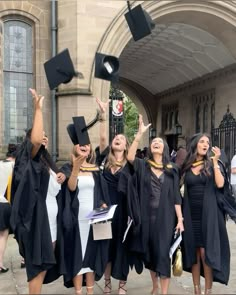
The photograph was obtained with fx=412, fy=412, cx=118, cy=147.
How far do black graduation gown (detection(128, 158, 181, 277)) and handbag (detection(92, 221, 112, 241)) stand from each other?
244 mm

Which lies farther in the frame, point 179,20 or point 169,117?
point 169,117

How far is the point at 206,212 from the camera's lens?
3959 millimetres

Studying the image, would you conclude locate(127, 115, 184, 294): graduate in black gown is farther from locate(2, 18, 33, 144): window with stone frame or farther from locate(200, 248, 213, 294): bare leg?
locate(2, 18, 33, 144): window with stone frame

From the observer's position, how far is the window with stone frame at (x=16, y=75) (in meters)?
8.85

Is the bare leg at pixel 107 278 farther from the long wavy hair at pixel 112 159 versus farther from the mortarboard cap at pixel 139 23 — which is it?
the mortarboard cap at pixel 139 23

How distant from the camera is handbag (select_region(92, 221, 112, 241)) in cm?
387

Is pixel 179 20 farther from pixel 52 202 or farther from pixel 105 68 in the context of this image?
pixel 52 202

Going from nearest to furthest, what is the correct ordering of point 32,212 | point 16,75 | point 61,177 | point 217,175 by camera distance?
point 32,212, point 61,177, point 217,175, point 16,75

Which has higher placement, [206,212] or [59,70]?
[59,70]

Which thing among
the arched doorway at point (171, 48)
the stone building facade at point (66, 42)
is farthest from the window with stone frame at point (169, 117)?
the stone building facade at point (66, 42)

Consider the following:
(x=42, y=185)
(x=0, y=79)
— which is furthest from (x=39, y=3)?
(x=42, y=185)

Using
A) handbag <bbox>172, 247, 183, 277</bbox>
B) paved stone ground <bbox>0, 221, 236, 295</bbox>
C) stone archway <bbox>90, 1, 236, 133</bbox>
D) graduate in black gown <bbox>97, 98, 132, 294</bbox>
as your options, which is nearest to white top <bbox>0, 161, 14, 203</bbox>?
paved stone ground <bbox>0, 221, 236, 295</bbox>

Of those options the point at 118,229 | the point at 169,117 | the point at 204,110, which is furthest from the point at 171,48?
the point at 118,229

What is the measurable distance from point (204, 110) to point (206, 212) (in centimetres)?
1257
